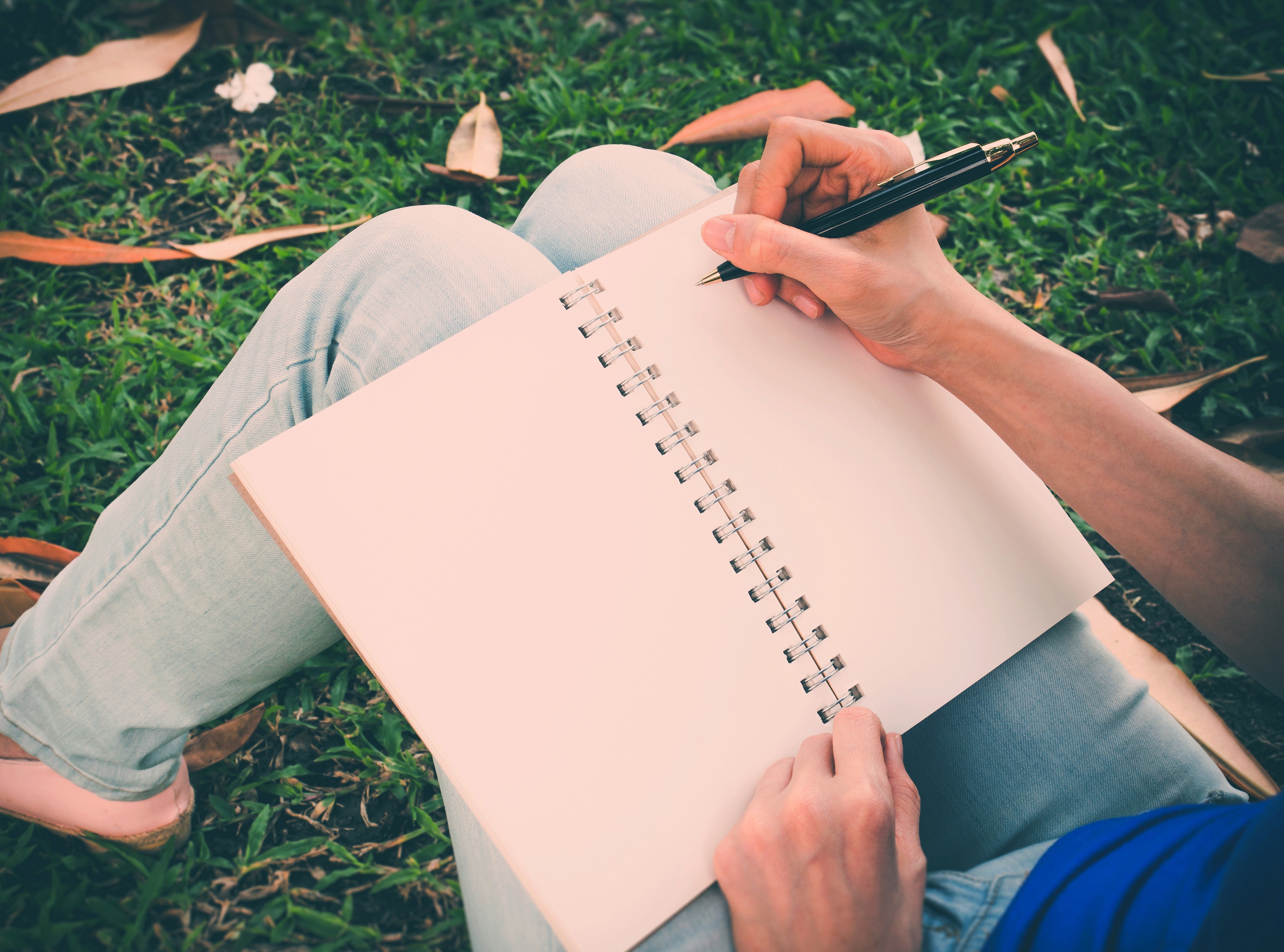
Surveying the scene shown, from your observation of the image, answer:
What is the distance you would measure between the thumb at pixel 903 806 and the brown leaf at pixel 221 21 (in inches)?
80.9

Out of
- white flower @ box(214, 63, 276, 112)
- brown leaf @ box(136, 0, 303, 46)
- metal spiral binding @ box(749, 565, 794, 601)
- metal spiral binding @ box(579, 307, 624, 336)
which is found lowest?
metal spiral binding @ box(749, 565, 794, 601)

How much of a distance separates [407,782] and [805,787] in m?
0.83

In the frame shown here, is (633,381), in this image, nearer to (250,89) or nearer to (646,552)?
(646,552)

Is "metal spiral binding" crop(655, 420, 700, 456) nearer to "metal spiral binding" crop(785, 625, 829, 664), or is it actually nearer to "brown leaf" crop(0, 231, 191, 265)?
"metal spiral binding" crop(785, 625, 829, 664)

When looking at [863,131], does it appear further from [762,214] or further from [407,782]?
[407,782]

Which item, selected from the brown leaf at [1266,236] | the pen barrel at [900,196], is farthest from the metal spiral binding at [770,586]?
the brown leaf at [1266,236]

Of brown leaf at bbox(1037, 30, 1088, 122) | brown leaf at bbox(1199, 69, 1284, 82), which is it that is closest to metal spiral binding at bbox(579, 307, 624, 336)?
brown leaf at bbox(1037, 30, 1088, 122)

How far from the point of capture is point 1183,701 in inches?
53.4

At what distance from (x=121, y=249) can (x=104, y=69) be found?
484 millimetres

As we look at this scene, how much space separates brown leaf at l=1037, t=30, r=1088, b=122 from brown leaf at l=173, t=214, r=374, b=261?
1823 millimetres

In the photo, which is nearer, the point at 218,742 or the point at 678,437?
the point at 678,437

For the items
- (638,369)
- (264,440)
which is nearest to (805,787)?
(638,369)

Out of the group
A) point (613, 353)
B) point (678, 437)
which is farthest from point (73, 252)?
point (678, 437)

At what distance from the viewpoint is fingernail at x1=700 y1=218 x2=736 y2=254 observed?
0.92 metres
